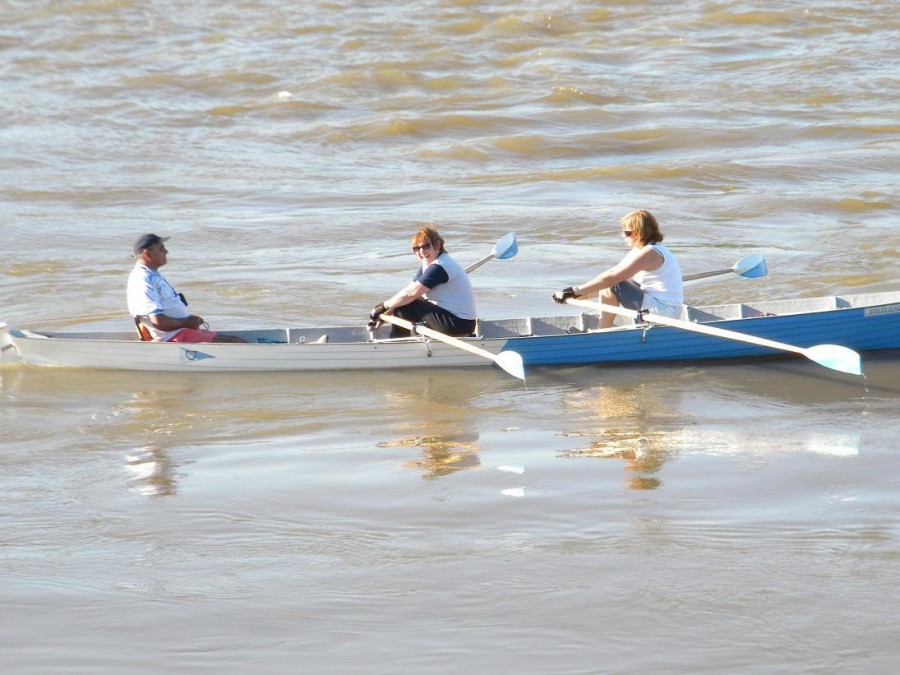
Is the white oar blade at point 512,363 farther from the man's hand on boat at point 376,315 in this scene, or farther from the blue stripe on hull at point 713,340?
the man's hand on boat at point 376,315

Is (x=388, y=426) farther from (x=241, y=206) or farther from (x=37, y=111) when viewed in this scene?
Answer: (x=37, y=111)

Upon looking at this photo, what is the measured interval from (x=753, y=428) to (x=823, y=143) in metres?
12.7

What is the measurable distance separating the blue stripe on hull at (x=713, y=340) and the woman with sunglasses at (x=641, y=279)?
0.81ft

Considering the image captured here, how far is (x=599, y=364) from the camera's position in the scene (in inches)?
392

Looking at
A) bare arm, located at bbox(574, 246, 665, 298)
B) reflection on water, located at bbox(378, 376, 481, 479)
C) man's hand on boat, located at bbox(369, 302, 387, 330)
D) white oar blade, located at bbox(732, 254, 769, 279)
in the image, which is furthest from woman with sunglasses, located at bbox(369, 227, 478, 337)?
white oar blade, located at bbox(732, 254, 769, 279)

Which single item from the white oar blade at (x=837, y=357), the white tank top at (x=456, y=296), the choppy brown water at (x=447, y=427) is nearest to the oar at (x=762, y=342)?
the white oar blade at (x=837, y=357)

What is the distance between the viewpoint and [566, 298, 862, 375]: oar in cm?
850

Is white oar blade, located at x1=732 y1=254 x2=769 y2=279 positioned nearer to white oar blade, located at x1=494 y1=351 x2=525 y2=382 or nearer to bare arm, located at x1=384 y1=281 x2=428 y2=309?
white oar blade, located at x1=494 y1=351 x2=525 y2=382

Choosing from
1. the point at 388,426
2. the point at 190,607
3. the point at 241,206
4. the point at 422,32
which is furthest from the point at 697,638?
the point at 422,32

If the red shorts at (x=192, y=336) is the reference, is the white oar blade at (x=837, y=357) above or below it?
below

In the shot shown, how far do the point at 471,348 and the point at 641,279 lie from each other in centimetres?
141

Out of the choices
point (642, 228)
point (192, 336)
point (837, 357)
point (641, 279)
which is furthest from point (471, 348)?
point (837, 357)

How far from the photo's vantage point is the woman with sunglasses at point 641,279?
948 cm

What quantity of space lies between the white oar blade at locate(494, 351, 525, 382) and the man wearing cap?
2.26 meters
